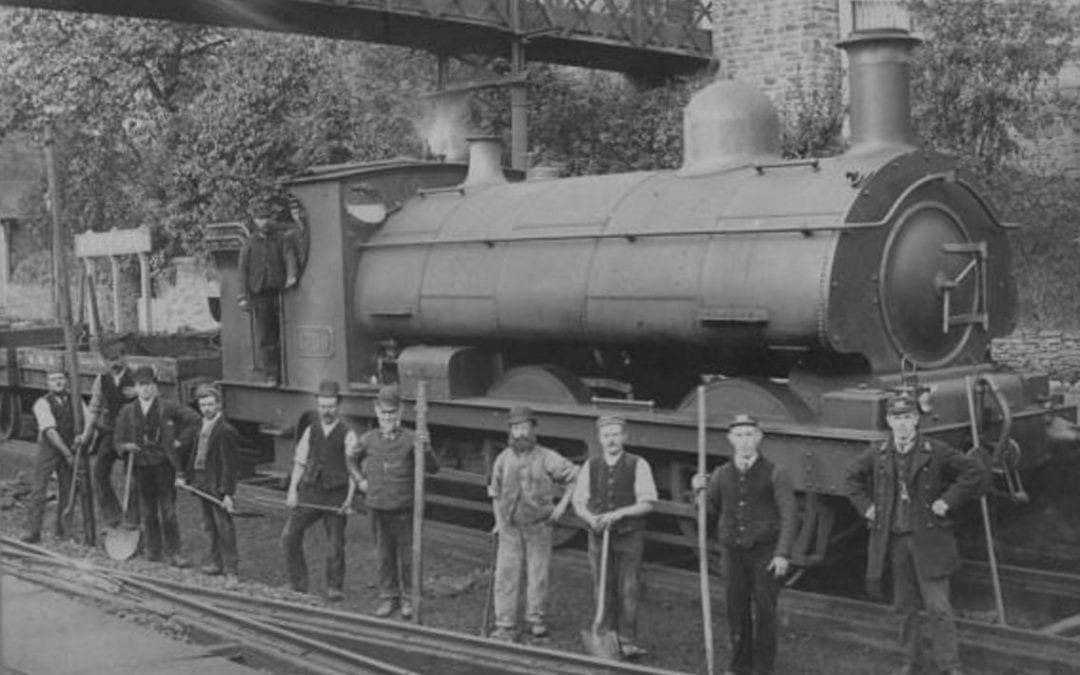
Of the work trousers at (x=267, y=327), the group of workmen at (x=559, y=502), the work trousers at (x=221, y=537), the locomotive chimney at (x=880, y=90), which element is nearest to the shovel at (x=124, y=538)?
the group of workmen at (x=559, y=502)

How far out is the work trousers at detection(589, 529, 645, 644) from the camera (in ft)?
24.8

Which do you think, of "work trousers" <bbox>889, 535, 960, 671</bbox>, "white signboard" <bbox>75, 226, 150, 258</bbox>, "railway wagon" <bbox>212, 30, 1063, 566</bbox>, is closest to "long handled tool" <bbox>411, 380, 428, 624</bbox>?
"railway wagon" <bbox>212, 30, 1063, 566</bbox>

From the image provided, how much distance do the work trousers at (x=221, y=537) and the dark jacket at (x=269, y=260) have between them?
9.00 feet

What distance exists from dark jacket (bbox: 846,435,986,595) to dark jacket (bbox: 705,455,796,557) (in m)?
0.50

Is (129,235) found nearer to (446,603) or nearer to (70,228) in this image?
(446,603)

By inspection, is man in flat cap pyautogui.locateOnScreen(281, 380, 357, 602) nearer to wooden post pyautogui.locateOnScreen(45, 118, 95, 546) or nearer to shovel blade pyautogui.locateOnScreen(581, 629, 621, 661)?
shovel blade pyautogui.locateOnScreen(581, 629, 621, 661)

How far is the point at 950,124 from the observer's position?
1397 cm

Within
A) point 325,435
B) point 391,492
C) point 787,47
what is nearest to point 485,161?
point 325,435

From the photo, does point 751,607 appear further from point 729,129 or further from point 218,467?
point 218,467

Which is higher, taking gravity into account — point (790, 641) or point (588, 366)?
point (588, 366)

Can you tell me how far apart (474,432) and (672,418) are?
2.25 metres

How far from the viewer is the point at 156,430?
9922 millimetres

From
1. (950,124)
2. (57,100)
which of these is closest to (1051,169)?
(950,124)

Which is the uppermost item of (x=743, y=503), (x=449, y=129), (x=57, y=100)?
(x=57, y=100)
